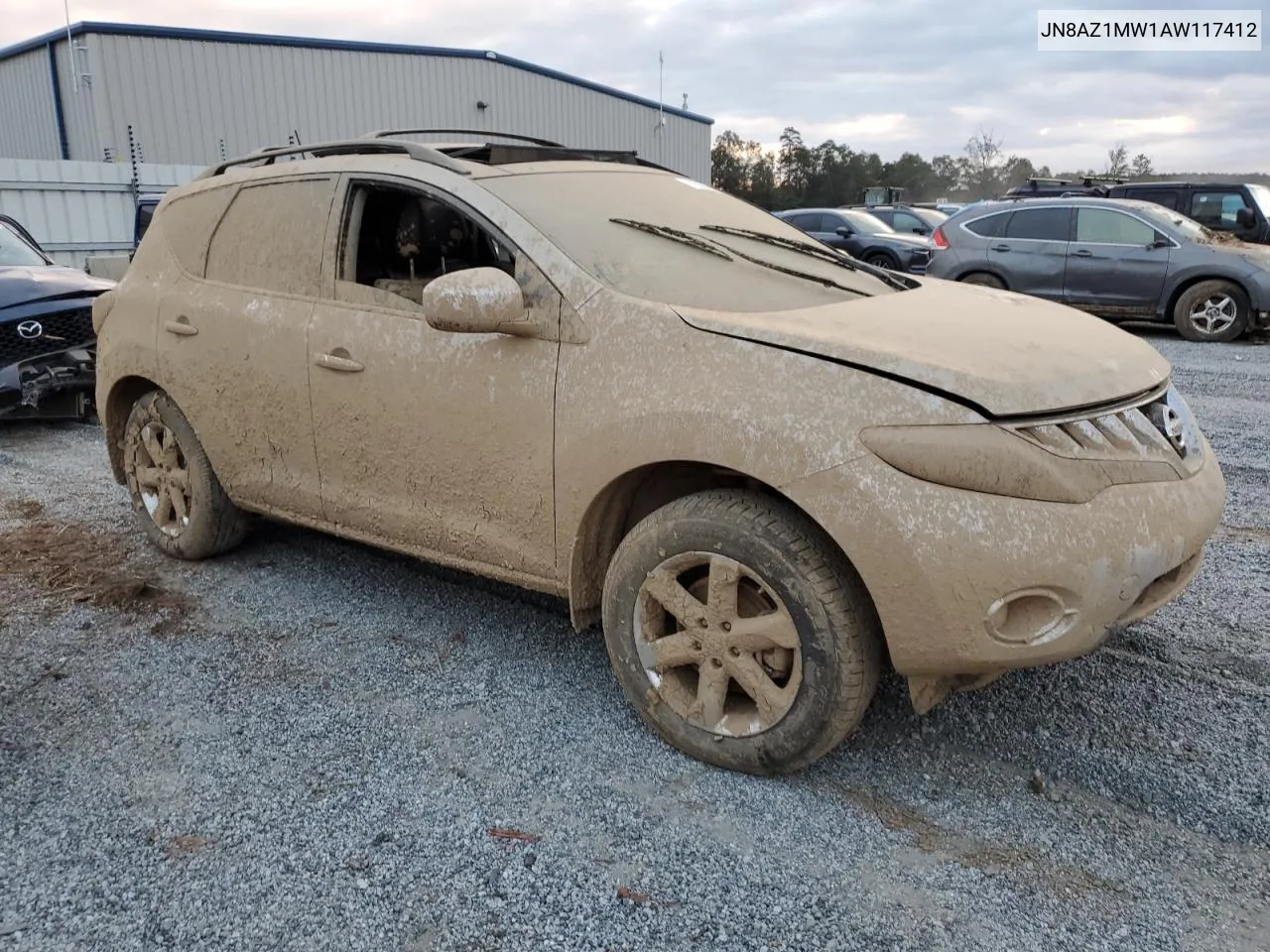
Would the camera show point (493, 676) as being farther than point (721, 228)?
No

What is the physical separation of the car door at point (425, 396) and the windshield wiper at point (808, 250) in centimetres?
90

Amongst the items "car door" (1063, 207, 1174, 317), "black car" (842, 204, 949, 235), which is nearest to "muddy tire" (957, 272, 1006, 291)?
"car door" (1063, 207, 1174, 317)

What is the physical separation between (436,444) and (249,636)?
119 centimetres

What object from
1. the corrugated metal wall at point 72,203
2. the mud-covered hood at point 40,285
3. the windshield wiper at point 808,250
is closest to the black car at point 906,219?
the corrugated metal wall at point 72,203

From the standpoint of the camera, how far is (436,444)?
334 cm

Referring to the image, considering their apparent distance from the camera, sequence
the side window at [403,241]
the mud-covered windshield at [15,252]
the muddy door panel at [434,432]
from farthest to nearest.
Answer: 1. the mud-covered windshield at [15,252]
2. the side window at [403,241]
3. the muddy door panel at [434,432]

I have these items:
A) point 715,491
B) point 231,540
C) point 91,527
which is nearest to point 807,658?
point 715,491

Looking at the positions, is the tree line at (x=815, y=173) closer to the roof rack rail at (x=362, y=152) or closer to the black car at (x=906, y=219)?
the black car at (x=906, y=219)

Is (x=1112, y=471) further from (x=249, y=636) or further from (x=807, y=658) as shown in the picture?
(x=249, y=636)

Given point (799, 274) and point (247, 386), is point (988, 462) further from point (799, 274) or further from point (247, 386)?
point (247, 386)

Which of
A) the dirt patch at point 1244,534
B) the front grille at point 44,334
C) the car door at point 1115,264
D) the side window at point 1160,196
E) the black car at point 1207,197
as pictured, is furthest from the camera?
the side window at point 1160,196

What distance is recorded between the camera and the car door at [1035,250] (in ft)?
39.0

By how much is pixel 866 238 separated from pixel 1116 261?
567 cm

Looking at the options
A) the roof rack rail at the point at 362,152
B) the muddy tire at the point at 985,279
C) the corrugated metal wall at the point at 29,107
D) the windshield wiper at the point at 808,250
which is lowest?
the muddy tire at the point at 985,279
